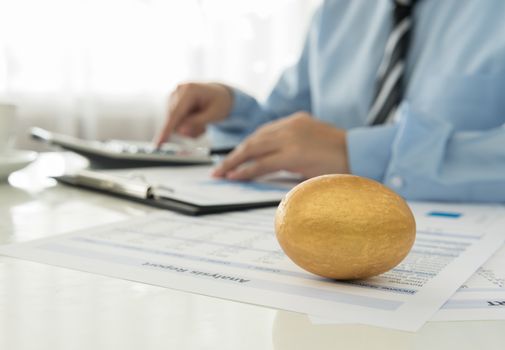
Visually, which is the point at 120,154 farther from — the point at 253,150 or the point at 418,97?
the point at 418,97

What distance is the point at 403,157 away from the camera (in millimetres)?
687

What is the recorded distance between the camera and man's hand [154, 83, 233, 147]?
0.97 metres

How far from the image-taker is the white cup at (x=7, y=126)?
68 centimetres

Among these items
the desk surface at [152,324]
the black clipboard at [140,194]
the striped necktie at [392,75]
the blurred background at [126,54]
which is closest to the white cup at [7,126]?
the black clipboard at [140,194]

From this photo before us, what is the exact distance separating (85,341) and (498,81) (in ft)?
2.39

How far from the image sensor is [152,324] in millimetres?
252

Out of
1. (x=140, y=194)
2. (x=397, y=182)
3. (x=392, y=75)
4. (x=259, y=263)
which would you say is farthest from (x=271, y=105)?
(x=259, y=263)

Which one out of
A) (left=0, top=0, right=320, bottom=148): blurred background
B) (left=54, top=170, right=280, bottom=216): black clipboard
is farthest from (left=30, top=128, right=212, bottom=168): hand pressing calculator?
(left=0, top=0, right=320, bottom=148): blurred background

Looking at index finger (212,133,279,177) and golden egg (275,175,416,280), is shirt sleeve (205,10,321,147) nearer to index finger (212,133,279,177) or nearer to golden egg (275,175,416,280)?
index finger (212,133,279,177)

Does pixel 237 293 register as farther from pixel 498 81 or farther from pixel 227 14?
pixel 227 14

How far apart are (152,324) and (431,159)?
0.50 meters

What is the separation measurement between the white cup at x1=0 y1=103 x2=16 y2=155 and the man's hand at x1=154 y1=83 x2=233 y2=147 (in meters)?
0.26

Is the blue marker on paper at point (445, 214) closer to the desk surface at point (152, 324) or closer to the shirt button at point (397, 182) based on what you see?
the shirt button at point (397, 182)

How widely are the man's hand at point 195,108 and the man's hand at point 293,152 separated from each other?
0.77 feet
